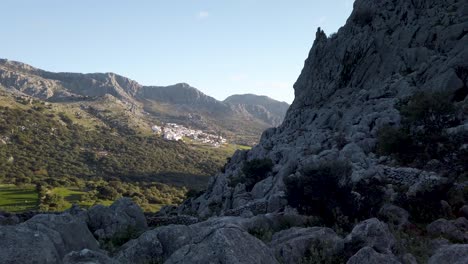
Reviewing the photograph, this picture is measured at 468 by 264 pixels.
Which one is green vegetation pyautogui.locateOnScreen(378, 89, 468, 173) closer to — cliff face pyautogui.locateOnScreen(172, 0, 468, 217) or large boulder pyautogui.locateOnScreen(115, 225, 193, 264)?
cliff face pyautogui.locateOnScreen(172, 0, 468, 217)

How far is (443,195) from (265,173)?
2309 cm

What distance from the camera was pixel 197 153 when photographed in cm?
18000

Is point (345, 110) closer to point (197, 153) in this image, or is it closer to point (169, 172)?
point (169, 172)

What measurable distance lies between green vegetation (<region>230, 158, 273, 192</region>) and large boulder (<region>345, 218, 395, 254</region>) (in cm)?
2808

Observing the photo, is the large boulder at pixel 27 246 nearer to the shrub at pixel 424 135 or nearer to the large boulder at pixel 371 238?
the large boulder at pixel 371 238

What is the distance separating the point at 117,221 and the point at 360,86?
43.6m

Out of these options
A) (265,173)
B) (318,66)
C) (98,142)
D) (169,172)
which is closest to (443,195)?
(265,173)

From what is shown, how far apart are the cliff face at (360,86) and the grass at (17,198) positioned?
3089 cm

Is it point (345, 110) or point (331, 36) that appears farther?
point (331, 36)

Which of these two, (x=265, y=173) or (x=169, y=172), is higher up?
(x=265, y=173)

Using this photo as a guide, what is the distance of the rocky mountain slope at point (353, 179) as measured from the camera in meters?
9.44

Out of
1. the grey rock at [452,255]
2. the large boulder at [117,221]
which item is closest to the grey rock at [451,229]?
the grey rock at [452,255]

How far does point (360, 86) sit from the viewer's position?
180 feet

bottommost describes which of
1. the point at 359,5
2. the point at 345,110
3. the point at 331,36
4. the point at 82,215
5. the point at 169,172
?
the point at 169,172
